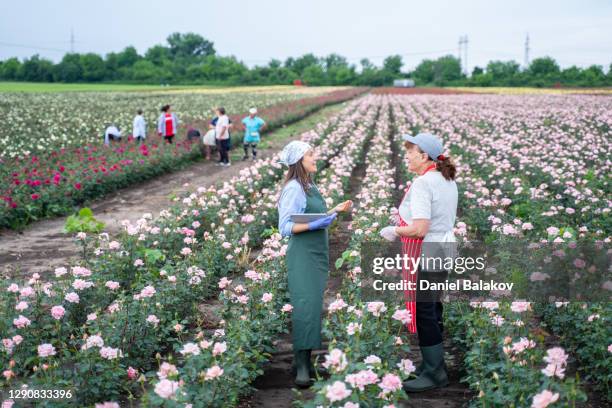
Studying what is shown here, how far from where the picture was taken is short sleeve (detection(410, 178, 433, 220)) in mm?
3886

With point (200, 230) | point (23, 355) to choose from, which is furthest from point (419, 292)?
point (200, 230)

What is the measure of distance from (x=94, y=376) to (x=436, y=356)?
7.64 feet

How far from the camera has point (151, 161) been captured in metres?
15.0

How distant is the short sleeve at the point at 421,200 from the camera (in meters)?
3.89

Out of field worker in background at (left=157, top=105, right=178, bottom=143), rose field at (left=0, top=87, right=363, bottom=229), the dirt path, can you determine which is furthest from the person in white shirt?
field worker in background at (left=157, top=105, right=178, bottom=143)

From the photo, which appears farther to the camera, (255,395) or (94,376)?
(255,395)

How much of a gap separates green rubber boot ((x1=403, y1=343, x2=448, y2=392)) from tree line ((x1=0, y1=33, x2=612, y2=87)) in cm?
7091

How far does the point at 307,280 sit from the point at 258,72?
98303 mm

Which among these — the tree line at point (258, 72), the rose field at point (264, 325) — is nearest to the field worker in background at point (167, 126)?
the rose field at point (264, 325)

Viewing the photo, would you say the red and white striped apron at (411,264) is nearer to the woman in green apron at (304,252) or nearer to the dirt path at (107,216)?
the woman in green apron at (304,252)

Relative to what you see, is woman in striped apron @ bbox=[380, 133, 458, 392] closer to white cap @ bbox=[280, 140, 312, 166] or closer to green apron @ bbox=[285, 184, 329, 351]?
green apron @ bbox=[285, 184, 329, 351]

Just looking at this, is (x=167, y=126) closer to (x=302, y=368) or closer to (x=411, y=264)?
(x=302, y=368)

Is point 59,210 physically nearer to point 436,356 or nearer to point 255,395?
point 255,395

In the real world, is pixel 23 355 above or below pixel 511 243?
below
